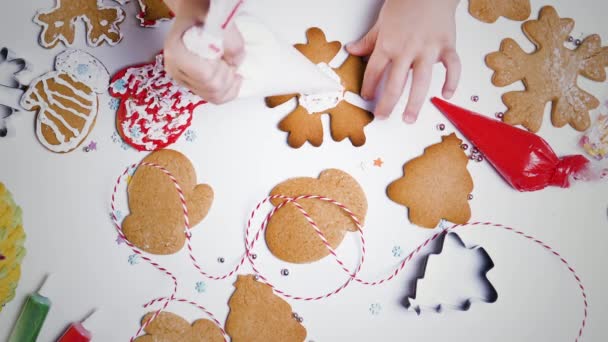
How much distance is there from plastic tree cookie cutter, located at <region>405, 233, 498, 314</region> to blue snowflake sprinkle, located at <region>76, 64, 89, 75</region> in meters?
0.74

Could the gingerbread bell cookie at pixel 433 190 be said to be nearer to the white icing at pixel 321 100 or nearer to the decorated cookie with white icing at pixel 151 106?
the white icing at pixel 321 100

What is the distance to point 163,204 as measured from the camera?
3.04ft

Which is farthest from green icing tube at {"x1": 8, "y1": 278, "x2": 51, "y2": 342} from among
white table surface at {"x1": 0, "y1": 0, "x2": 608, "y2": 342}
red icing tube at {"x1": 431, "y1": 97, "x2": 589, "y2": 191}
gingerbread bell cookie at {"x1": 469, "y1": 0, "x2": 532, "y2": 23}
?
gingerbread bell cookie at {"x1": 469, "y1": 0, "x2": 532, "y2": 23}

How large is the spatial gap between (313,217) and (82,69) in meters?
0.53

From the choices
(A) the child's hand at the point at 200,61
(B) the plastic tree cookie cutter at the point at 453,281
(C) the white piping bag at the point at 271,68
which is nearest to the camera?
(A) the child's hand at the point at 200,61

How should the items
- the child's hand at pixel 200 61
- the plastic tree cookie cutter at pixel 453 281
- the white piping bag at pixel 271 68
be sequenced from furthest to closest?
1. the plastic tree cookie cutter at pixel 453 281
2. the white piping bag at pixel 271 68
3. the child's hand at pixel 200 61

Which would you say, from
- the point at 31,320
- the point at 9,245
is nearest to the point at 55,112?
the point at 9,245

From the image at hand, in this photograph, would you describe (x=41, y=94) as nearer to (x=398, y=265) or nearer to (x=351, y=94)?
(x=351, y=94)

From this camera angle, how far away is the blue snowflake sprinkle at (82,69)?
3.12 ft

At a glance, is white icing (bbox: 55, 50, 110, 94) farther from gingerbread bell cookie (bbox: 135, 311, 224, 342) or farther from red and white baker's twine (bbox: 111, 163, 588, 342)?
gingerbread bell cookie (bbox: 135, 311, 224, 342)

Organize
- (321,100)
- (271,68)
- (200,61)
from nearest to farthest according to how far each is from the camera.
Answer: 1. (200,61)
2. (271,68)
3. (321,100)

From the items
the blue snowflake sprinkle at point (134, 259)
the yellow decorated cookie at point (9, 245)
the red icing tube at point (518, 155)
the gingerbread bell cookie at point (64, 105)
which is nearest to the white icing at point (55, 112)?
the gingerbread bell cookie at point (64, 105)

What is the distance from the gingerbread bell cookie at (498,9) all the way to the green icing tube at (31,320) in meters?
0.99

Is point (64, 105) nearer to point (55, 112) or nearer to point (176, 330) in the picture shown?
point (55, 112)
